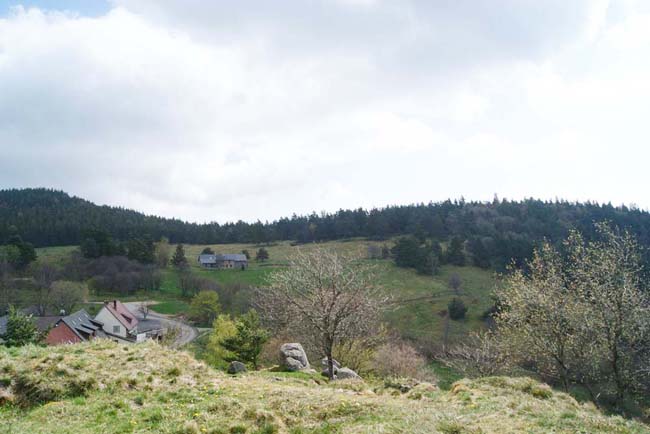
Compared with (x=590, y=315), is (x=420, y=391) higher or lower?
lower

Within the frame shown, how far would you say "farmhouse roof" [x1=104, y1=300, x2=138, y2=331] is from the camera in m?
65.1

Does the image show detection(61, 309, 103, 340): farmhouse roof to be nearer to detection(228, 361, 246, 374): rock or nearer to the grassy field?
the grassy field

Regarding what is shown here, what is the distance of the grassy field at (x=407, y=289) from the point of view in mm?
68438

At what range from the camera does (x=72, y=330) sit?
50.0m

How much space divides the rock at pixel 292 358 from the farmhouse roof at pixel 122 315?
47.5 m

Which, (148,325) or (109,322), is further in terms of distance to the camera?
(148,325)

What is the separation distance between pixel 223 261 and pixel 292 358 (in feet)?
307

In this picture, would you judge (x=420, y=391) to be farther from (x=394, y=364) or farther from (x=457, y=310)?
(x=457, y=310)

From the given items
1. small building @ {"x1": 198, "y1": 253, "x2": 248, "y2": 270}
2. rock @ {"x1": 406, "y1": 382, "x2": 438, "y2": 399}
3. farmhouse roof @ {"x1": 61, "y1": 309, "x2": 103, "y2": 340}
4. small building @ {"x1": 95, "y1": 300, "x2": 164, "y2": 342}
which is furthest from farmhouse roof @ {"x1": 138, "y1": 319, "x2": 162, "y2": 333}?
rock @ {"x1": 406, "y1": 382, "x2": 438, "y2": 399}

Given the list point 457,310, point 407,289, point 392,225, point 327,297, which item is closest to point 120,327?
point 407,289

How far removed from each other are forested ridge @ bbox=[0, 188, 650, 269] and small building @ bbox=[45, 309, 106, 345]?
228ft

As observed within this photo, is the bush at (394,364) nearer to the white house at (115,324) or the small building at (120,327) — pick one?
the small building at (120,327)

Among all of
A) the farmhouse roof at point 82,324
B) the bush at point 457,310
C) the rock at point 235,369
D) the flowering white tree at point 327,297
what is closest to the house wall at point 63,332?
the farmhouse roof at point 82,324

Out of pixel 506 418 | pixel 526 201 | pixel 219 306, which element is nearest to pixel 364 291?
pixel 506 418
